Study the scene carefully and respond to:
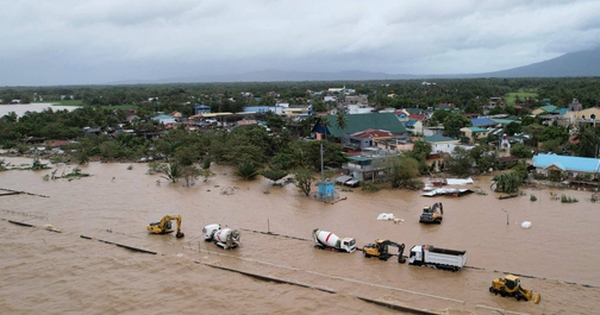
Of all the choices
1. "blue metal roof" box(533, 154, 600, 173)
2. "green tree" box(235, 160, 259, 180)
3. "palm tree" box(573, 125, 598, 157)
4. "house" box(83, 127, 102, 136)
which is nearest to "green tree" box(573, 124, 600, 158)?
"palm tree" box(573, 125, 598, 157)

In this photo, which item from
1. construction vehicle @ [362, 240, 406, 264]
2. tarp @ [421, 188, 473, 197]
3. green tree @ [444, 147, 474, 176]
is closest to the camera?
construction vehicle @ [362, 240, 406, 264]

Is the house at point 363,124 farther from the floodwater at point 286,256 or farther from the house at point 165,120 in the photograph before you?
the house at point 165,120

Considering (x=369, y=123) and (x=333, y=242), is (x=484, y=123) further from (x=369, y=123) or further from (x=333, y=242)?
(x=333, y=242)

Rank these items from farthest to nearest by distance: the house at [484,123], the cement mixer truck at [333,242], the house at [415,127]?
1. the house at [484,123]
2. the house at [415,127]
3. the cement mixer truck at [333,242]

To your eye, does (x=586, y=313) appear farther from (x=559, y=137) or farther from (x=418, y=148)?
(x=559, y=137)

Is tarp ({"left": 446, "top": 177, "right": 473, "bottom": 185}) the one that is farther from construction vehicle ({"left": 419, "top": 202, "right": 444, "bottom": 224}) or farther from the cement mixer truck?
the cement mixer truck

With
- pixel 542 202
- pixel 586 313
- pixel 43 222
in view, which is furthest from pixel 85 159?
pixel 586 313

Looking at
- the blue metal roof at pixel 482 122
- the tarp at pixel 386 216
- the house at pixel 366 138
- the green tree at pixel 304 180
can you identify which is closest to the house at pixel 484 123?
the blue metal roof at pixel 482 122
